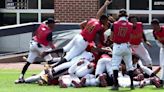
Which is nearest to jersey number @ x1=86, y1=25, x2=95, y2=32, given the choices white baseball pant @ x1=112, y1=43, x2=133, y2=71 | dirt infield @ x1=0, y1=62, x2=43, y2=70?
white baseball pant @ x1=112, y1=43, x2=133, y2=71

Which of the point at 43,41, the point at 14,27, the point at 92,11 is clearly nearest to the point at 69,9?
the point at 92,11

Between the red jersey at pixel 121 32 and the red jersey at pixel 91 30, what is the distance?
32.2 inches

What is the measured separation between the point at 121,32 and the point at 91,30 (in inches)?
48.2

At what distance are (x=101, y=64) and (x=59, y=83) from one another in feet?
3.94

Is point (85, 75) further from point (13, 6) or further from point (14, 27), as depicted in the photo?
point (13, 6)

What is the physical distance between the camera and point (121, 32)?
13016 millimetres

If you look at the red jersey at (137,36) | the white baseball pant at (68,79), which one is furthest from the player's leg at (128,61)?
the red jersey at (137,36)

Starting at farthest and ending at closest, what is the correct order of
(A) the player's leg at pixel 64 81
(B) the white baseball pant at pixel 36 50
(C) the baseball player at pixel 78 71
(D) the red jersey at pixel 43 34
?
(B) the white baseball pant at pixel 36 50, (D) the red jersey at pixel 43 34, (C) the baseball player at pixel 78 71, (A) the player's leg at pixel 64 81

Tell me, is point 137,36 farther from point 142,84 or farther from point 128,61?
point 128,61

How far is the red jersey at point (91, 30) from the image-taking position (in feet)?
45.3

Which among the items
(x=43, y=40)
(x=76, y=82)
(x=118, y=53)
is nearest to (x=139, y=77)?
(x=118, y=53)

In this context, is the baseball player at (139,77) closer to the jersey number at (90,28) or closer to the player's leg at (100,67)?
the player's leg at (100,67)

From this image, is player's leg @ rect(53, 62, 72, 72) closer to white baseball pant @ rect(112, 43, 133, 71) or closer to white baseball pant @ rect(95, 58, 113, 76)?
white baseball pant @ rect(95, 58, 113, 76)

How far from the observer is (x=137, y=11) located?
24078 millimetres
